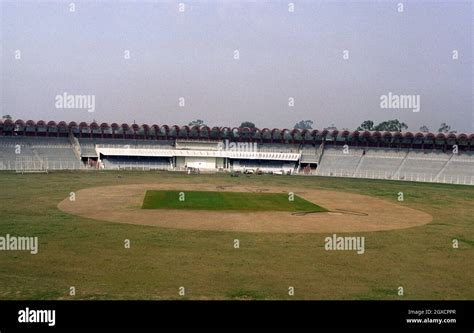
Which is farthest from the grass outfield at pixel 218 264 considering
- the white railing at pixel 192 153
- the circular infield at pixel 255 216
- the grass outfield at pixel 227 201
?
the white railing at pixel 192 153

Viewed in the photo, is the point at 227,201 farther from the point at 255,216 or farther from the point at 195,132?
the point at 195,132

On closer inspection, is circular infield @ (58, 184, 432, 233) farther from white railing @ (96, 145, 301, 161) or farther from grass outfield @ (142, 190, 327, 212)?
white railing @ (96, 145, 301, 161)

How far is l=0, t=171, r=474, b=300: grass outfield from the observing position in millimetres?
18359

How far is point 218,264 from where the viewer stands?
22562 millimetres

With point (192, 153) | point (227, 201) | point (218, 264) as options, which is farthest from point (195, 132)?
point (218, 264)

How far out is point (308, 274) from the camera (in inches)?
842

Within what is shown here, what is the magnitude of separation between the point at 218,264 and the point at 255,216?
15666 mm

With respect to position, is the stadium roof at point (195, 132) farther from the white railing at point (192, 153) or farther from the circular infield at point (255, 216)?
the circular infield at point (255, 216)

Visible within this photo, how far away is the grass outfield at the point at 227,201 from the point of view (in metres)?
42.6
